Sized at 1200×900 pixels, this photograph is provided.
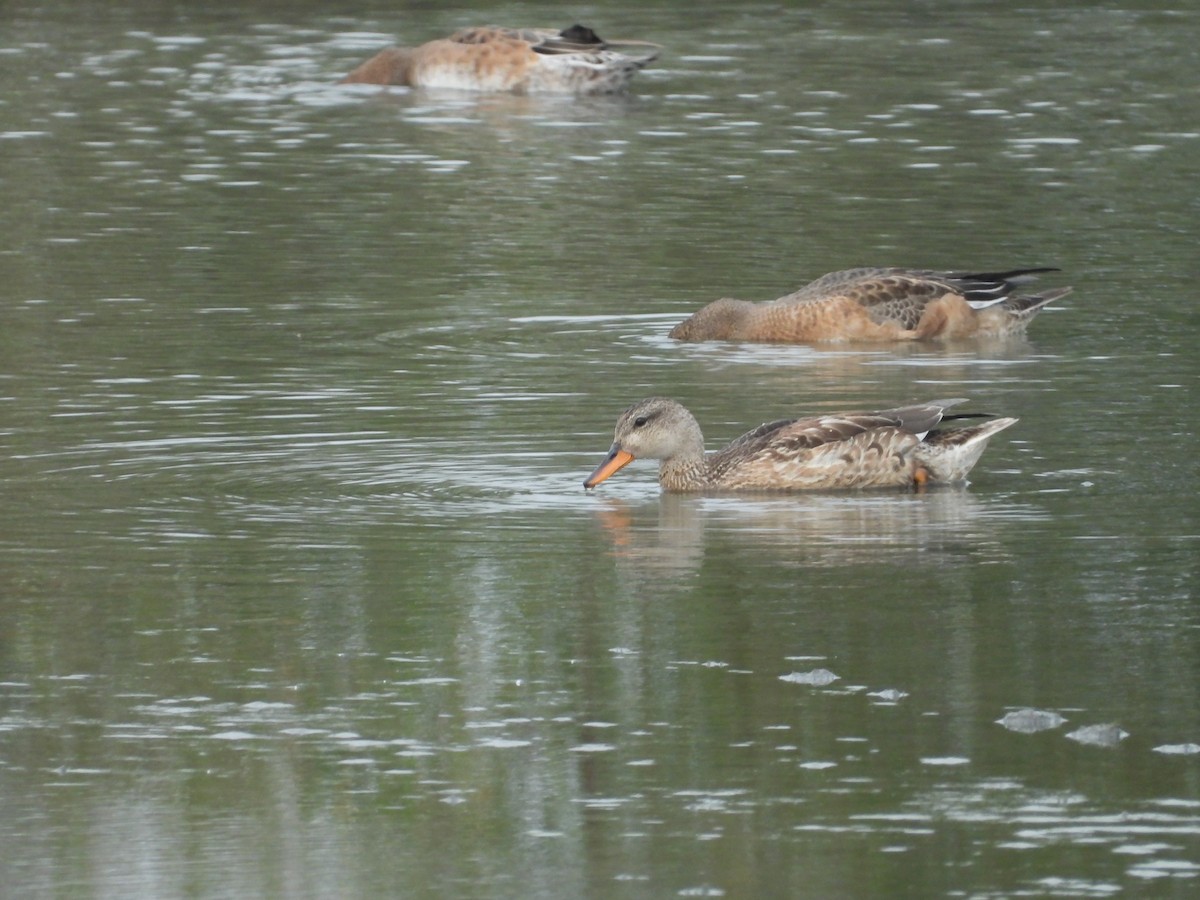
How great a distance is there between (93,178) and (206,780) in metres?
18.2

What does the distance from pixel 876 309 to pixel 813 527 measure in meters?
6.39

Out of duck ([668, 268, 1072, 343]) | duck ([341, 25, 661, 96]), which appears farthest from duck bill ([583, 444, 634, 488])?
duck ([341, 25, 661, 96])

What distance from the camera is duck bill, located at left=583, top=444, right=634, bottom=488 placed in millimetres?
13242

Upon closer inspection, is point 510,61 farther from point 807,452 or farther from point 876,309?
point 807,452

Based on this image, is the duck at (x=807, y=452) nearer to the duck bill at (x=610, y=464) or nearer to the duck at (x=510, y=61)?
the duck bill at (x=610, y=464)

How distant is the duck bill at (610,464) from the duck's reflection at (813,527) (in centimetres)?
14

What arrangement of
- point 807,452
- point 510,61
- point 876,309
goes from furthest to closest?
point 510,61, point 876,309, point 807,452

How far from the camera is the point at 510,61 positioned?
32.8 metres

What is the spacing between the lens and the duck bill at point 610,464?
13242 mm

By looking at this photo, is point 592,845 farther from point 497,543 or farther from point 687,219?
point 687,219

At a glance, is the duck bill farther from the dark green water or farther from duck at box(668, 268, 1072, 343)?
duck at box(668, 268, 1072, 343)

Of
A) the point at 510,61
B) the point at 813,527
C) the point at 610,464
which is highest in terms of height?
the point at 510,61

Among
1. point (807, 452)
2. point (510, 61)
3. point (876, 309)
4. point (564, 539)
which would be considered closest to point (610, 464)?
point (807, 452)

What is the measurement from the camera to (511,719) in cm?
908
